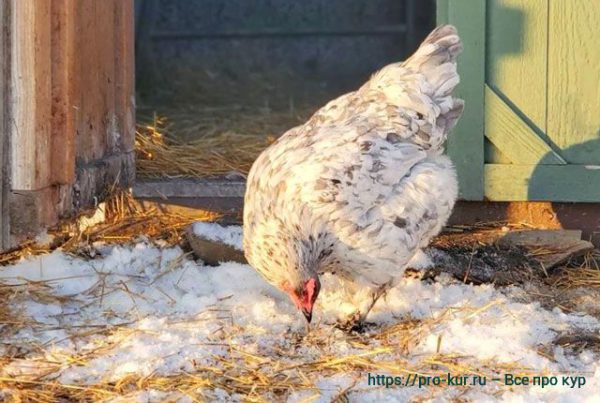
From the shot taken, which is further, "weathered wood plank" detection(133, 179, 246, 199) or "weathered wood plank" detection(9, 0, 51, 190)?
"weathered wood plank" detection(133, 179, 246, 199)

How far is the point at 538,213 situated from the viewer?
4453 mm

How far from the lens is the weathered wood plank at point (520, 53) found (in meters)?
4.21

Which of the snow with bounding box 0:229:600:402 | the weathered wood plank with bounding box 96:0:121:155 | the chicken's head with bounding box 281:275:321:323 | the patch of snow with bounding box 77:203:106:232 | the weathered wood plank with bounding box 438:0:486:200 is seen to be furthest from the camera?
the patch of snow with bounding box 77:203:106:232

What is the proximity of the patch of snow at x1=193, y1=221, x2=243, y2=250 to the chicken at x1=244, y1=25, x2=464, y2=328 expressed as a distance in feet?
1.89

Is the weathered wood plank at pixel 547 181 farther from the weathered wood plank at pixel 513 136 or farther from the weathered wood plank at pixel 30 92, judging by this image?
the weathered wood plank at pixel 30 92

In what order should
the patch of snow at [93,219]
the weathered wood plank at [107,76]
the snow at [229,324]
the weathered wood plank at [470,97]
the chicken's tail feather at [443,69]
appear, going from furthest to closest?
the patch of snow at [93,219] → the weathered wood plank at [470,97] → the weathered wood plank at [107,76] → the chicken's tail feather at [443,69] → the snow at [229,324]

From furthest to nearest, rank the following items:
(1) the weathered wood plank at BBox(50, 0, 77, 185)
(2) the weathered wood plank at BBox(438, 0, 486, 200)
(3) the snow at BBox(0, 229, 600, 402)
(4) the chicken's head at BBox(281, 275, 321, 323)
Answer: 1. (2) the weathered wood plank at BBox(438, 0, 486, 200)
2. (1) the weathered wood plank at BBox(50, 0, 77, 185)
3. (4) the chicken's head at BBox(281, 275, 321, 323)
4. (3) the snow at BBox(0, 229, 600, 402)

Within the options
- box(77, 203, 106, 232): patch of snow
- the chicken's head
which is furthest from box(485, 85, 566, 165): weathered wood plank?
box(77, 203, 106, 232): patch of snow

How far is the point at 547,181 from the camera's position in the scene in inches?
170

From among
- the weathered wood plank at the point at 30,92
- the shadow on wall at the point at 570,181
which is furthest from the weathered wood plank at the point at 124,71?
the shadow on wall at the point at 570,181

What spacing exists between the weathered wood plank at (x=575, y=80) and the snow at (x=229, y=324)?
0.81 m

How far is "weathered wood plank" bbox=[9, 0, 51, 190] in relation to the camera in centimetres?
334

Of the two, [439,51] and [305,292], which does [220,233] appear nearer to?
[305,292]

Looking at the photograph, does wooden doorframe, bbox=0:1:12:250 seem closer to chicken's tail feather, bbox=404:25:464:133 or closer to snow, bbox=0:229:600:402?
snow, bbox=0:229:600:402
